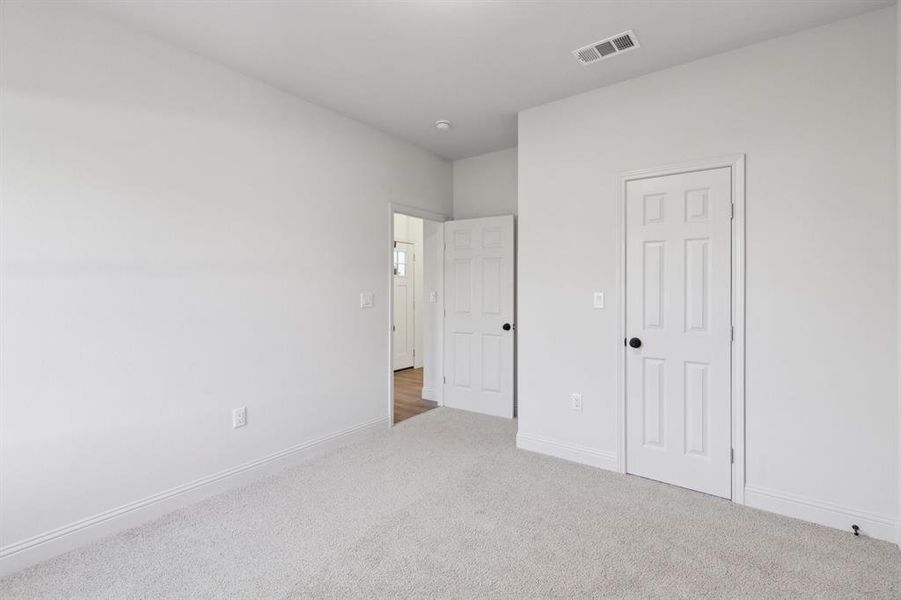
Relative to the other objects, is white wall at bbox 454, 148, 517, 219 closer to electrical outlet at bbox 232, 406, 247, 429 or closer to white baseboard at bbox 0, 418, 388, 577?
white baseboard at bbox 0, 418, 388, 577

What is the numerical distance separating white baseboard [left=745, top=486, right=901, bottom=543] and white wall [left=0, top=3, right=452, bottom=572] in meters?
2.80

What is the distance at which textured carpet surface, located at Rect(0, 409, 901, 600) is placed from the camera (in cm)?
181

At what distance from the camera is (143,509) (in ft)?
7.59

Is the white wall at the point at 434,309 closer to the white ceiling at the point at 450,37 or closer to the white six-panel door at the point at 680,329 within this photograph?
the white ceiling at the point at 450,37

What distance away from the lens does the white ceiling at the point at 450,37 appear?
2.11 metres

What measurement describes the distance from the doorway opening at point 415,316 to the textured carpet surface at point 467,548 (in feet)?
5.20

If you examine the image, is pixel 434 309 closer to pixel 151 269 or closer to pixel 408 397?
pixel 408 397

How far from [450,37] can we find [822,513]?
3.25 meters

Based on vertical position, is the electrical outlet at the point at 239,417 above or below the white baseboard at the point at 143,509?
above

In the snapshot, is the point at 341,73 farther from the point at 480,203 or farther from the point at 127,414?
the point at 127,414

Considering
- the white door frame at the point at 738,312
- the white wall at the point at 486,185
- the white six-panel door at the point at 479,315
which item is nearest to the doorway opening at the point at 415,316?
the white six-panel door at the point at 479,315

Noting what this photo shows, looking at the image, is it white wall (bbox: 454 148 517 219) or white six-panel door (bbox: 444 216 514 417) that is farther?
white wall (bbox: 454 148 517 219)

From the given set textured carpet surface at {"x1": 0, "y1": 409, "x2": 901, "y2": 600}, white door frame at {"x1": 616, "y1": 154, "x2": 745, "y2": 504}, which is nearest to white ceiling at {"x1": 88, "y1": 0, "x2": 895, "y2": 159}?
white door frame at {"x1": 616, "y1": 154, "x2": 745, "y2": 504}

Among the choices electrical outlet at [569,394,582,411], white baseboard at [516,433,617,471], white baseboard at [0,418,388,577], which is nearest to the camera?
white baseboard at [0,418,388,577]
